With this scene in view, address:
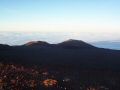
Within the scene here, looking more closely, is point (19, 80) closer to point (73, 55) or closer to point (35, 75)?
point (35, 75)

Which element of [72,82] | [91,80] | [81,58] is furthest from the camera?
[81,58]

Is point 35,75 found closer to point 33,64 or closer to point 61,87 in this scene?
point 61,87

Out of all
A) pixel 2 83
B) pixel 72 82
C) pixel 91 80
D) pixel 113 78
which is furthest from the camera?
pixel 113 78

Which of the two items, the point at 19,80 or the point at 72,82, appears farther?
the point at 72,82

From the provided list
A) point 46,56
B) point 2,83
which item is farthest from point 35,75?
point 46,56

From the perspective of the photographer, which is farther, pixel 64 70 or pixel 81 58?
pixel 81 58

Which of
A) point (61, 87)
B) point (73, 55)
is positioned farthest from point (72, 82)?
point (73, 55)

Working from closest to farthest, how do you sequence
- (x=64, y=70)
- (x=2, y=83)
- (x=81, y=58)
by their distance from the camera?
Answer: (x=2, y=83)
(x=64, y=70)
(x=81, y=58)

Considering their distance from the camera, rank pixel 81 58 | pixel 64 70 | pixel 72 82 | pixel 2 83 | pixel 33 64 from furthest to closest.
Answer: pixel 81 58, pixel 33 64, pixel 64 70, pixel 72 82, pixel 2 83

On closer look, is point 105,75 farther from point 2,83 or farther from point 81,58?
point 2,83
